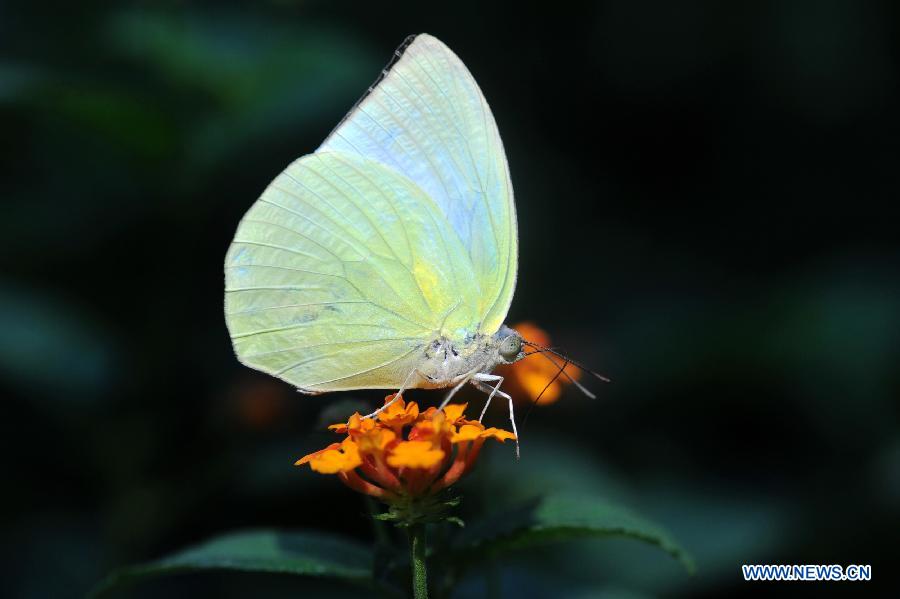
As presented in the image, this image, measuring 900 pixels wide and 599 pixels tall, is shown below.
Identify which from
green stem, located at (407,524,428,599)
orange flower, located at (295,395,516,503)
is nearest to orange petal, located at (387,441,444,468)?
orange flower, located at (295,395,516,503)

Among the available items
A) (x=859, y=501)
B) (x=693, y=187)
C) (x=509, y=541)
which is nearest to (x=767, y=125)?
(x=693, y=187)

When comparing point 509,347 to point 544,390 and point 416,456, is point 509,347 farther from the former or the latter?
point 416,456

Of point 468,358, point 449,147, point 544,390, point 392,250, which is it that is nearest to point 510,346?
point 468,358

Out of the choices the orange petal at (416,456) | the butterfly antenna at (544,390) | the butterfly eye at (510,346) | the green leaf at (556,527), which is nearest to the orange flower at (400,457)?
the orange petal at (416,456)

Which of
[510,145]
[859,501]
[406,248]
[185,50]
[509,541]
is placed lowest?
[509,541]

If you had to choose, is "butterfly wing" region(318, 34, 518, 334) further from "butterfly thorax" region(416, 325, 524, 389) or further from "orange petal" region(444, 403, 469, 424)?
"orange petal" region(444, 403, 469, 424)

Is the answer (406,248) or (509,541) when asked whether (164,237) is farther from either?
(509,541)

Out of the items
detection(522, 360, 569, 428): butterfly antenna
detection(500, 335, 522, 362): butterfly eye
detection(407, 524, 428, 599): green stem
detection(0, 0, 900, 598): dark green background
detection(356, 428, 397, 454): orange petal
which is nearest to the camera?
detection(407, 524, 428, 599): green stem
